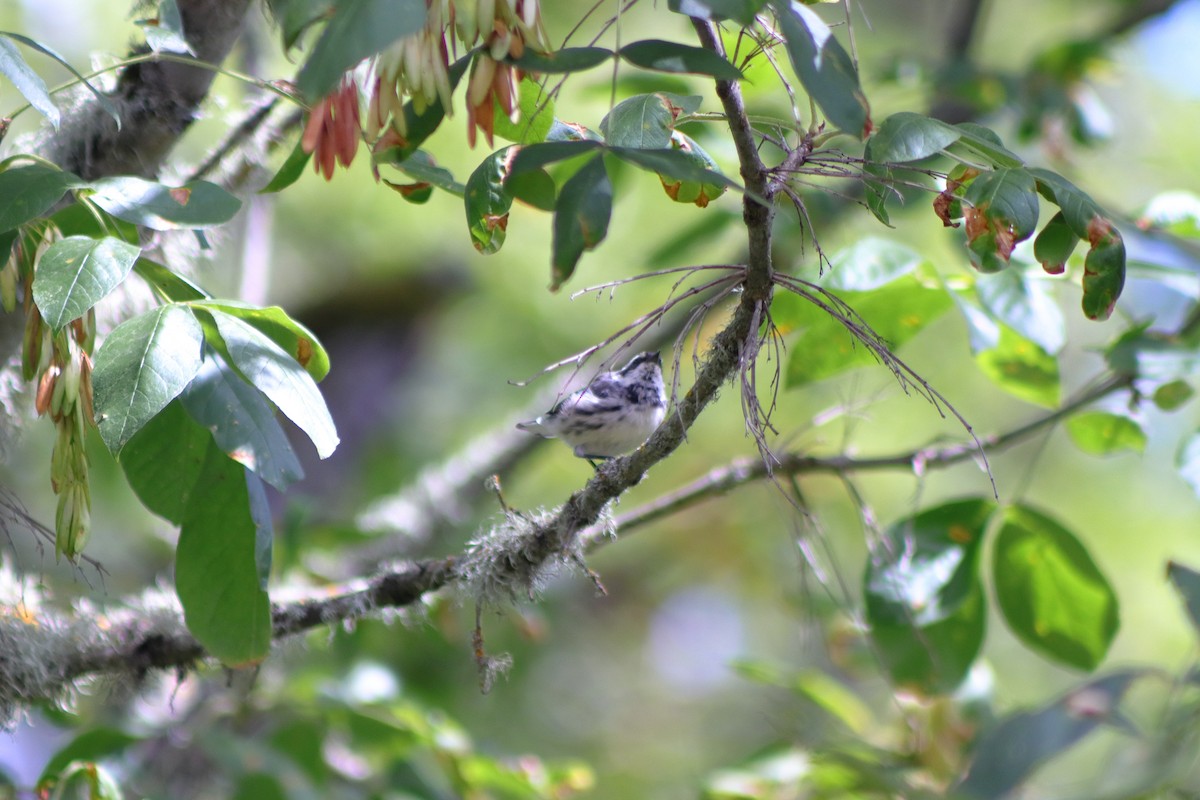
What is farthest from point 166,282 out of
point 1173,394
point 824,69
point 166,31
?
point 1173,394

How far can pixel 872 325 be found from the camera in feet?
5.96

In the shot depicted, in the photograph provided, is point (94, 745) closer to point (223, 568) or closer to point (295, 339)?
point (223, 568)

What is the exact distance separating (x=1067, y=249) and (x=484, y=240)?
67 cm

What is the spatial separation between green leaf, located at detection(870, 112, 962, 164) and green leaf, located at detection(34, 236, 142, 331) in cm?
78

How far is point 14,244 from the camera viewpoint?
1281 mm

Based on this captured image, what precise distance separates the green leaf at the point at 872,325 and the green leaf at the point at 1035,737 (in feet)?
2.41

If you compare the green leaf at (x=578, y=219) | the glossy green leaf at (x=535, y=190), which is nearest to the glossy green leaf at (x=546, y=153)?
the green leaf at (x=578, y=219)

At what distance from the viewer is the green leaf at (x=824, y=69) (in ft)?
3.00

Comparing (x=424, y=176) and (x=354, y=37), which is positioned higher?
(x=354, y=37)

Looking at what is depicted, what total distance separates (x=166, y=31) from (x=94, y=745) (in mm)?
→ 1291

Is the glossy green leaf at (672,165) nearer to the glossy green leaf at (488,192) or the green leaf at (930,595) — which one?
the glossy green leaf at (488,192)

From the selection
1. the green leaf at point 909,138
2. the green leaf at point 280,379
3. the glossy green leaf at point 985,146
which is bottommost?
the green leaf at point 280,379

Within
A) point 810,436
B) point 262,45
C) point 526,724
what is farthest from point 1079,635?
point 526,724

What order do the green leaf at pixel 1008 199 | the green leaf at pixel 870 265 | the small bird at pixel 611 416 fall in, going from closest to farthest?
the green leaf at pixel 1008 199, the green leaf at pixel 870 265, the small bird at pixel 611 416
